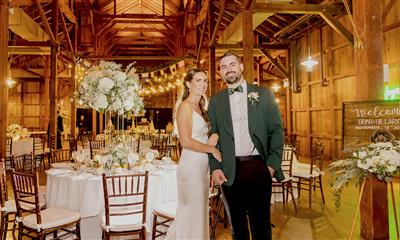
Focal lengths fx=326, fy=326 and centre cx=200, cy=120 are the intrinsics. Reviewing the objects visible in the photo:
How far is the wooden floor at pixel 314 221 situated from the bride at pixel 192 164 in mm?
1164

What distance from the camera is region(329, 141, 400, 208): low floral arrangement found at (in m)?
2.58

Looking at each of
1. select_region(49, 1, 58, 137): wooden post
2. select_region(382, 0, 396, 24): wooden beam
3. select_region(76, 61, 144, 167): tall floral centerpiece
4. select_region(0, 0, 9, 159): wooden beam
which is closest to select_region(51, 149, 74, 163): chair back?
select_region(49, 1, 58, 137): wooden post

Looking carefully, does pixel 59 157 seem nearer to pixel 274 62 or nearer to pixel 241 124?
pixel 274 62

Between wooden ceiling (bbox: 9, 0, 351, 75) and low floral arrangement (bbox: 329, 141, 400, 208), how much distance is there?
4.56m

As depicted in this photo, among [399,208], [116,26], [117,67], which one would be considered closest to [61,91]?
[116,26]

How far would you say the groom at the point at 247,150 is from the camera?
6.89ft

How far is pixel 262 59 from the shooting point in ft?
48.8

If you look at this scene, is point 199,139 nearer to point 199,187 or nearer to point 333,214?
point 199,187

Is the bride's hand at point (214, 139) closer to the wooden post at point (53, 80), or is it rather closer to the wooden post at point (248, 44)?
the wooden post at point (248, 44)

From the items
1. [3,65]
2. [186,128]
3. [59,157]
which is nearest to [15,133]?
[59,157]

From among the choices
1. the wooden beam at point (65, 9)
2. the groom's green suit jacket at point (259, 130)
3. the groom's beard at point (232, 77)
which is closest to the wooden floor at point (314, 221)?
the groom's green suit jacket at point (259, 130)

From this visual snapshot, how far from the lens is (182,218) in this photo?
2.72 m

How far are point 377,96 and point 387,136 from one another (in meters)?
0.57

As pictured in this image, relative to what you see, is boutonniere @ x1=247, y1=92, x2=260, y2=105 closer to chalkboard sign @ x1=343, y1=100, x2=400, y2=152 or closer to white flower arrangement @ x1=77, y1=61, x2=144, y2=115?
chalkboard sign @ x1=343, y1=100, x2=400, y2=152
